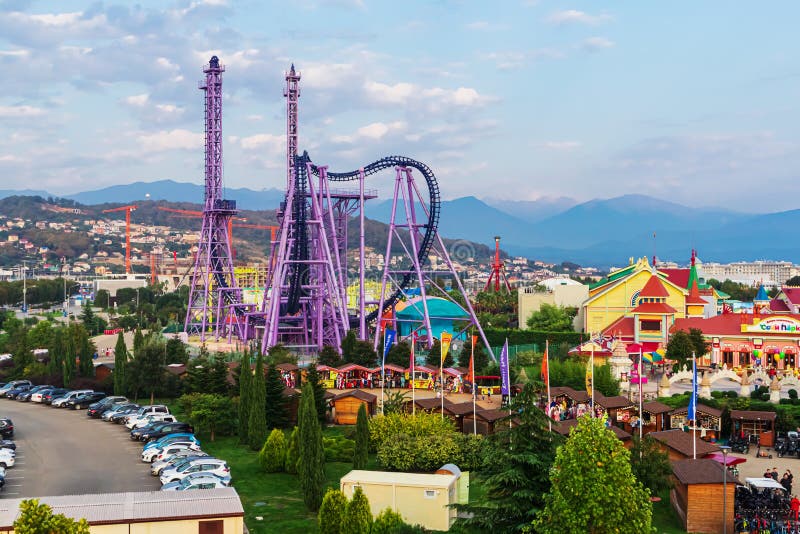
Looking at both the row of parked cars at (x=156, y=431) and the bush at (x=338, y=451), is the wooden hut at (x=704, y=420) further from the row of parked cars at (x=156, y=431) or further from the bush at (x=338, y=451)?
the row of parked cars at (x=156, y=431)

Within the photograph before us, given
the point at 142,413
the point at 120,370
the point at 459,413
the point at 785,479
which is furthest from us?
the point at 120,370

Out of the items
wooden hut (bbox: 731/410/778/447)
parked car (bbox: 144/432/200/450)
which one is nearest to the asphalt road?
parked car (bbox: 144/432/200/450)

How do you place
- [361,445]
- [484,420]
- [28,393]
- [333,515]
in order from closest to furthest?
[333,515] → [361,445] → [484,420] → [28,393]

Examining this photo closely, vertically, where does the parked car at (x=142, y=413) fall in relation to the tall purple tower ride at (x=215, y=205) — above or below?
below

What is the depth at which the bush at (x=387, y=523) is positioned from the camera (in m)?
21.7

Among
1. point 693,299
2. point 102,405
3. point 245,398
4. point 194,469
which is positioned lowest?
point 194,469

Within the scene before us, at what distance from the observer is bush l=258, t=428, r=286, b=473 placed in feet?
102

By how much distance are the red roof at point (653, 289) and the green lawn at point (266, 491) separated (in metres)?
37.0

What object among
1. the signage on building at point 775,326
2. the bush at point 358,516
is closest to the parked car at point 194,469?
the bush at point 358,516

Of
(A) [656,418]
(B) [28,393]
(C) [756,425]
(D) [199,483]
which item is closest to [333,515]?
(D) [199,483]

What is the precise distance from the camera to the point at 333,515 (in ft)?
70.5

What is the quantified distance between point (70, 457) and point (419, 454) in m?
12.8

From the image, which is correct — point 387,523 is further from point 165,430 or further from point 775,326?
point 775,326

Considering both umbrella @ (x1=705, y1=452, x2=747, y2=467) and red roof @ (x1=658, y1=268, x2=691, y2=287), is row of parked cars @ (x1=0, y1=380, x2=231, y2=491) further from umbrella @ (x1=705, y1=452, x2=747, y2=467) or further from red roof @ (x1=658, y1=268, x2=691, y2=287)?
red roof @ (x1=658, y1=268, x2=691, y2=287)
